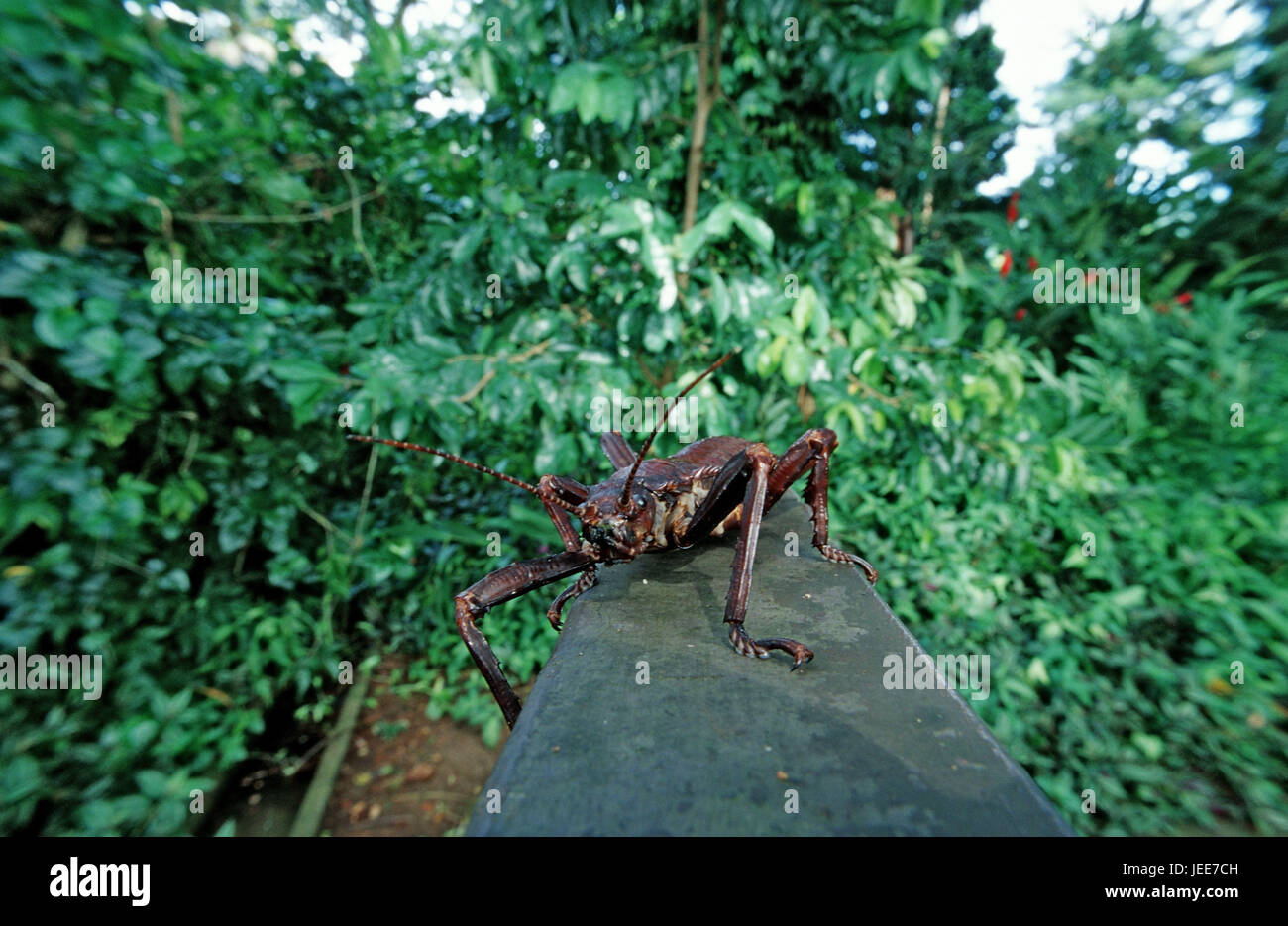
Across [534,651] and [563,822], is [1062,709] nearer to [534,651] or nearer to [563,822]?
[534,651]

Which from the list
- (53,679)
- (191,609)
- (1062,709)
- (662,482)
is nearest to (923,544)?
(1062,709)

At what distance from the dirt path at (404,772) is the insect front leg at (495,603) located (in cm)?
212

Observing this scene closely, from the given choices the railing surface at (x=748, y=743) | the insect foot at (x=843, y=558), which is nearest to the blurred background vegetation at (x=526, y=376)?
the insect foot at (x=843, y=558)

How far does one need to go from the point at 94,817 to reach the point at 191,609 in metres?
0.95

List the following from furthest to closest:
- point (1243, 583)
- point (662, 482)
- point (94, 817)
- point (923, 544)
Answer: point (923, 544)
point (1243, 583)
point (94, 817)
point (662, 482)

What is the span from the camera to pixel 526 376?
2.38 meters

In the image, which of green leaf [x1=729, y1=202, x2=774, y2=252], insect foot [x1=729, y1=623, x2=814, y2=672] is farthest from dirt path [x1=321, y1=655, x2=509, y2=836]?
green leaf [x1=729, y1=202, x2=774, y2=252]

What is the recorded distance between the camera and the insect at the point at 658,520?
4.79 ft

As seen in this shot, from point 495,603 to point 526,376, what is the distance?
3.83 feet

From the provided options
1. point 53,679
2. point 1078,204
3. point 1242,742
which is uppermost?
point 1078,204

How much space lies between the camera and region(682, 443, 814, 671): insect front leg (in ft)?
4.28

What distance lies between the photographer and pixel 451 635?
3863 mm

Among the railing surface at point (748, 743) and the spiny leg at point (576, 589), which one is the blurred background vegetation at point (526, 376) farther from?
the railing surface at point (748, 743)
